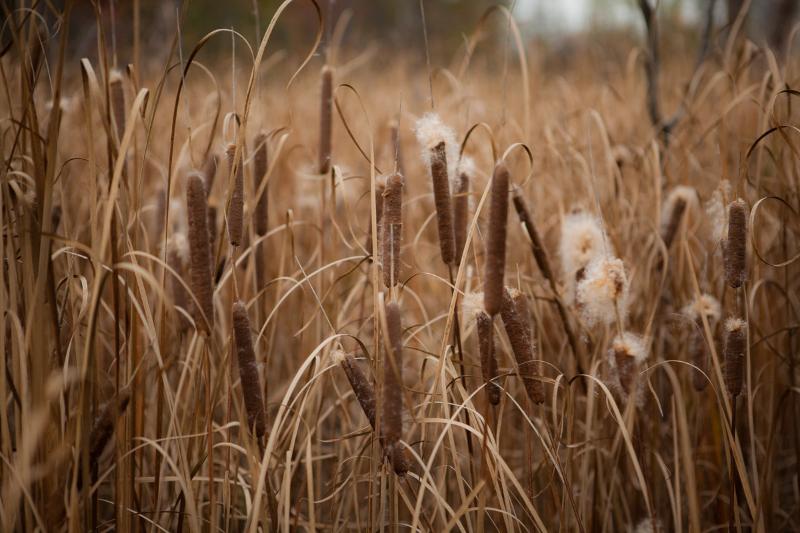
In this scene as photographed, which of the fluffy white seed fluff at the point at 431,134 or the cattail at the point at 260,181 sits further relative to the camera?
the cattail at the point at 260,181

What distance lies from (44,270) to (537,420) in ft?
3.24

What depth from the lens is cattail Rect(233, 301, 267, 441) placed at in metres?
0.87

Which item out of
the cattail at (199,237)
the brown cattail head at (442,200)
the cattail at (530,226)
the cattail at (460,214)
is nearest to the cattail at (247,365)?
the cattail at (199,237)

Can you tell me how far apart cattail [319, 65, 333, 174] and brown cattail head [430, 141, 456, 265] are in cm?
43

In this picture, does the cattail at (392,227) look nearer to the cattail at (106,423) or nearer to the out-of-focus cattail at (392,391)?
the out-of-focus cattail at (392,391)

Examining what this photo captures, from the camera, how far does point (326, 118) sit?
136 cm

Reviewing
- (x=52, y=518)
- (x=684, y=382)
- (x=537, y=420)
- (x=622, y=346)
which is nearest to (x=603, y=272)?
(x=622, y=346)

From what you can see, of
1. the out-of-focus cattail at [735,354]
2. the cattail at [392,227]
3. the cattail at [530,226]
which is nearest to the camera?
the cattail at [392,227]

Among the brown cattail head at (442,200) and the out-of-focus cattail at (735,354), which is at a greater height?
the brown cattail head at (442,200)

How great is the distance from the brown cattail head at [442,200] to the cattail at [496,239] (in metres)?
0.17

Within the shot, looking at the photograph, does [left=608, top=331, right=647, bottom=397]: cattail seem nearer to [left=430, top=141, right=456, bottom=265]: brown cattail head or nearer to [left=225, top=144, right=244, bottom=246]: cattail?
[left=430, top=141, right=456, bottom=265]: brown cattail head

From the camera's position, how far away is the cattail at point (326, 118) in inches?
52.8

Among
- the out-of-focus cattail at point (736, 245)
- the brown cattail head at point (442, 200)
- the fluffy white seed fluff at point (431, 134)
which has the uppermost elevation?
the fluffy white seed fluff at point (431, 134)

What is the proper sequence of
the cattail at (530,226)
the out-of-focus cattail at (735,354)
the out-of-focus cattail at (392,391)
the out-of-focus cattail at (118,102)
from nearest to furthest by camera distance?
the out-of-focus cattail at (392,391) → the out-of-focus cattail at (735,354) → the cattail at (530,226) → the out-of-focus cattail at (118,102)
